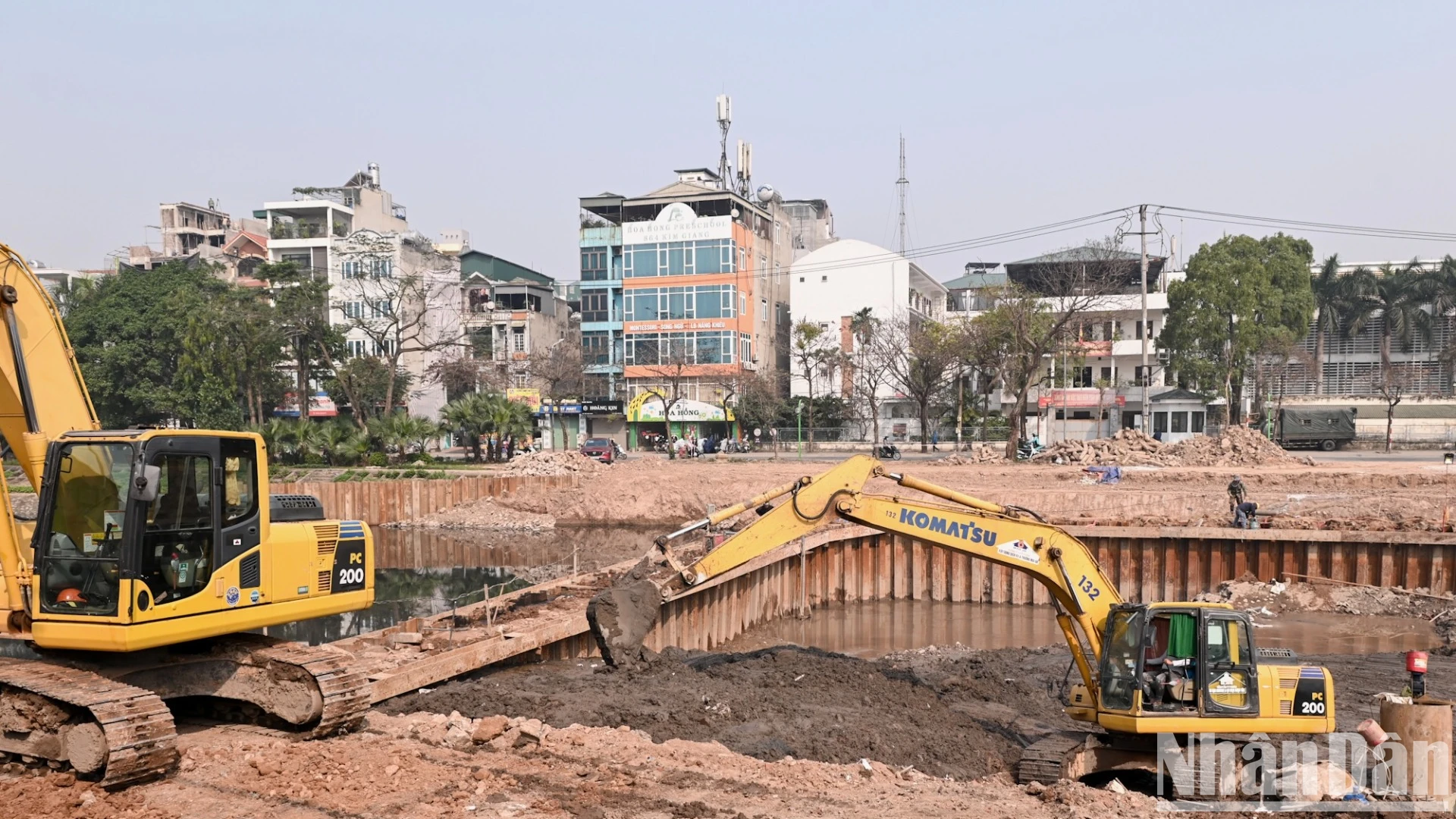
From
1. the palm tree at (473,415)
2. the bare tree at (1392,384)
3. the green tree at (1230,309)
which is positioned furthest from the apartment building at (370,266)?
the bare tree at (1392,384)

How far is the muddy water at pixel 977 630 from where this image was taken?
20438 millimetres

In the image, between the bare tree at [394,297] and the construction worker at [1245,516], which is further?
the bare tree at [394,297]

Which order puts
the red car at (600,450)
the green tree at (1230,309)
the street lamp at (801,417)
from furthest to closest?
the street lamp at (801,417), the green tree at (1230,309), the red car at (600,450)

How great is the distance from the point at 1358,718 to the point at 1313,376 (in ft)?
215

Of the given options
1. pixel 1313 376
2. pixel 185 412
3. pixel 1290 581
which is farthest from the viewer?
pixel 1313 376

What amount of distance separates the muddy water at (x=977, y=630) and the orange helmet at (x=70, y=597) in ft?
45.1

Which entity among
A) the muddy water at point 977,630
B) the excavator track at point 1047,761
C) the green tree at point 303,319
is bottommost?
the muddy water at point 977,630

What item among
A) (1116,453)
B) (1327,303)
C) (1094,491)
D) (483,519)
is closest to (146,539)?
(1094,491)

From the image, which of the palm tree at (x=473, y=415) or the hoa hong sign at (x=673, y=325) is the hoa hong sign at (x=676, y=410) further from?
the palm tree at (x=473, y=415)

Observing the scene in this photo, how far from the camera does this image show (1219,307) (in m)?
56.1

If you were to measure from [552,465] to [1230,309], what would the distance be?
37.2 m

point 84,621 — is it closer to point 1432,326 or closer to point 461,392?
point 461,392

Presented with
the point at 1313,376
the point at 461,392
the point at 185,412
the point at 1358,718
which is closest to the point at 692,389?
the point at 461,392

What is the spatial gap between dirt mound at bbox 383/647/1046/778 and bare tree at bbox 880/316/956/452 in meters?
40.7
